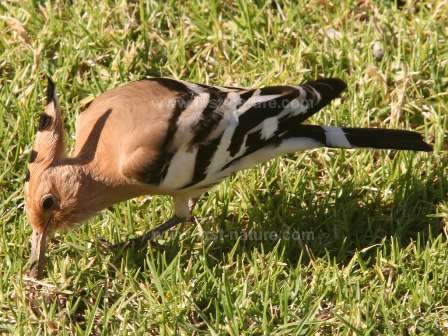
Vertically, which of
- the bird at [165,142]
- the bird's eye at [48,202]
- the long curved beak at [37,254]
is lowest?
the long curved beak at [37,254]

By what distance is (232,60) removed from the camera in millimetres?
4781

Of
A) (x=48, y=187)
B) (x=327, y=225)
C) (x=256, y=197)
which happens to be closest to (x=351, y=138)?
(x=327, y=225)

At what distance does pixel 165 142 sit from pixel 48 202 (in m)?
0.49

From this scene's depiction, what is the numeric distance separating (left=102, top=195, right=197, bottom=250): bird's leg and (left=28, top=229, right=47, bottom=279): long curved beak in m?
0.25

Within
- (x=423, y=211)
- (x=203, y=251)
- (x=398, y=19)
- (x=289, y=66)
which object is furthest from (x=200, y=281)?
(x=398, y=19)

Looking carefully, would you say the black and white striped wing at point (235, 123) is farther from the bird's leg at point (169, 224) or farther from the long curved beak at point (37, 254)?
the long curved beak at point (37, 254)

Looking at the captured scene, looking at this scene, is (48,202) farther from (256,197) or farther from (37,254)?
(256,197)

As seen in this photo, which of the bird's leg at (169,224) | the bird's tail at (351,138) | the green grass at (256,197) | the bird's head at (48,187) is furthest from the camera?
the bird's tail at (351,138)

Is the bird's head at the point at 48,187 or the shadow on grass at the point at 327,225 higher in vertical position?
the bird's head at the point at 48,187

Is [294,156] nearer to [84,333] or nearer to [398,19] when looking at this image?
[398,19]

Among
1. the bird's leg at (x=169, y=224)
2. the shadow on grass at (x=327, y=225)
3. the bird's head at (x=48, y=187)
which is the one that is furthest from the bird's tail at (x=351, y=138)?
the bird's head at (x=48, y=187)

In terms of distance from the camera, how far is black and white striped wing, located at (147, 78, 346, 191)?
392cm

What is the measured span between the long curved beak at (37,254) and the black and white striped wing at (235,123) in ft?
1.86

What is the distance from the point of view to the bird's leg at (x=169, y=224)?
12.7ft
